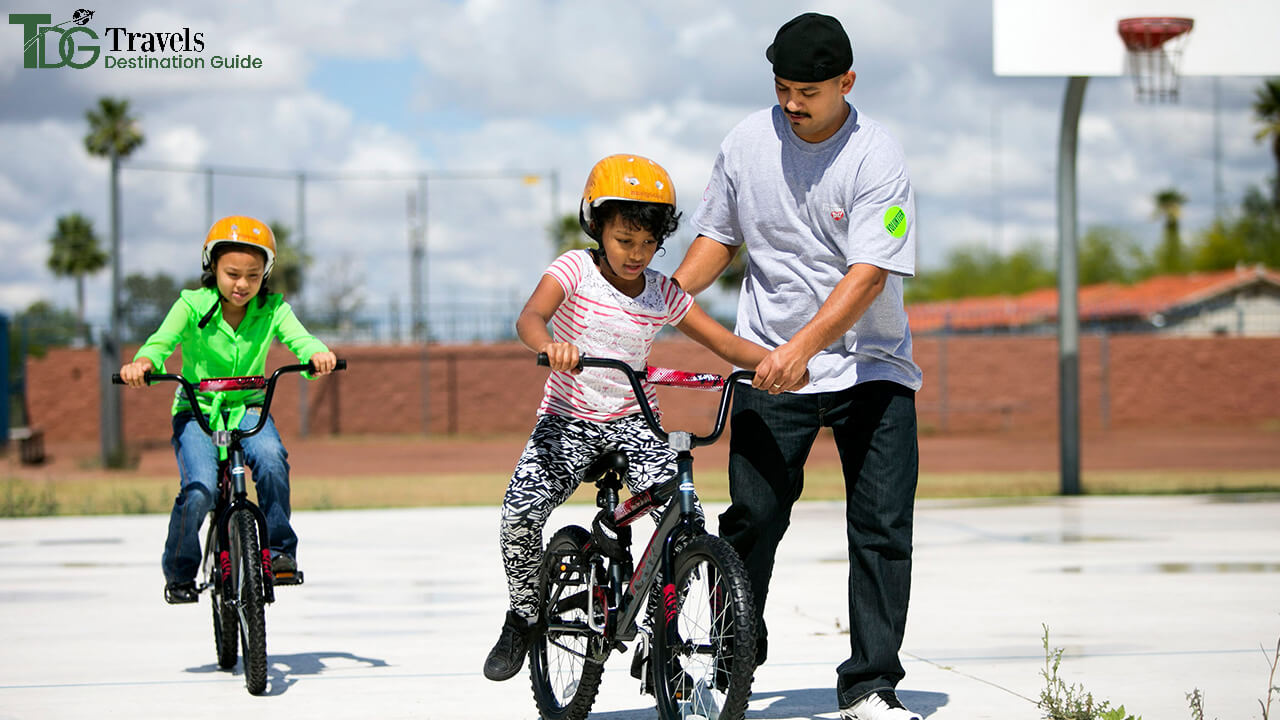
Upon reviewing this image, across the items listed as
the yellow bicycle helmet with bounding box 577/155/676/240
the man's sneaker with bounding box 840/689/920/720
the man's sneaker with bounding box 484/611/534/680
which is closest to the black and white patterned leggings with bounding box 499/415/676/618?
the man's sneaker with bounding box 484/611/534/680

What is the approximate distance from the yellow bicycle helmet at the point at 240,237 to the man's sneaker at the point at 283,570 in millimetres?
1104

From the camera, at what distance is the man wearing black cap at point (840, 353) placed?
14.8 feet

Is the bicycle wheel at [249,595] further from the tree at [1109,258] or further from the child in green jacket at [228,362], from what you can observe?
the tree at [1109,258]

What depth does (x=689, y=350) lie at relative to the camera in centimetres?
3850

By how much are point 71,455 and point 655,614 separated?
29.4 m

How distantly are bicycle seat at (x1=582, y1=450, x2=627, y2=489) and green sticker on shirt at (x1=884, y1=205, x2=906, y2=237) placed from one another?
104cm

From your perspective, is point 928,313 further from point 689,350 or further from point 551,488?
point 551,488

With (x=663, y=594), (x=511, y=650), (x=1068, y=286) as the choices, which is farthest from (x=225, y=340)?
(x=1068, y=286)

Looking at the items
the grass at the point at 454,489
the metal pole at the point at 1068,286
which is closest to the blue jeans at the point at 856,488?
the grass at the point at 454,489

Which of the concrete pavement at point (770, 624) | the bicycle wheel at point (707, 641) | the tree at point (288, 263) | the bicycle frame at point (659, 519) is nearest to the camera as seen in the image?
the bicycle wheel at point (707, 641)

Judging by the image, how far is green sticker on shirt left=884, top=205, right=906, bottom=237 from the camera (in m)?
4.47

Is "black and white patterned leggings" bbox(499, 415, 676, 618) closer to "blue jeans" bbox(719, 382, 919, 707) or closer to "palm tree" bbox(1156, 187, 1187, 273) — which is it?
"blue jeans" bbox(719, 382, 919, 707)

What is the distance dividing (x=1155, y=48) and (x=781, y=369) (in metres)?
11.3

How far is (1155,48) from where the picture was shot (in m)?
14.1
